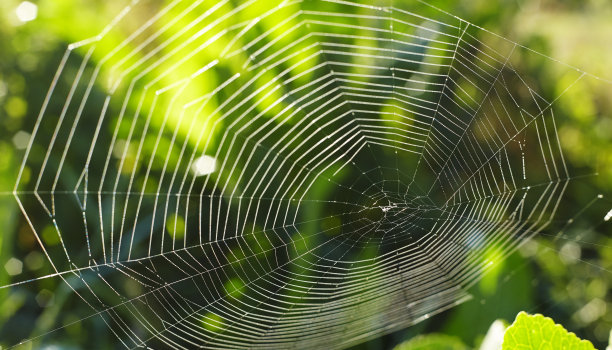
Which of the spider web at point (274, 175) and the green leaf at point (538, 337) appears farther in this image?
the spider web at point (274, 175)

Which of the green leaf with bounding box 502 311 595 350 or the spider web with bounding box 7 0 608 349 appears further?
the spider web with bounding box 7 0 608 349

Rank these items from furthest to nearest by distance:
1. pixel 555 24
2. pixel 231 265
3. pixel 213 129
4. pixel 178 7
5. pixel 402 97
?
1. pixel 555 24
2. pixel 402 97
3. pixel 178 7
4. pixel 213 129
5. pixel 231 265

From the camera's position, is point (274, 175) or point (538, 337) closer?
point (538, 337)

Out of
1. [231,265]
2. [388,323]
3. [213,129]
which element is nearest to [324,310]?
[388,323]

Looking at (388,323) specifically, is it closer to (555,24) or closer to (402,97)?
(402,97)
